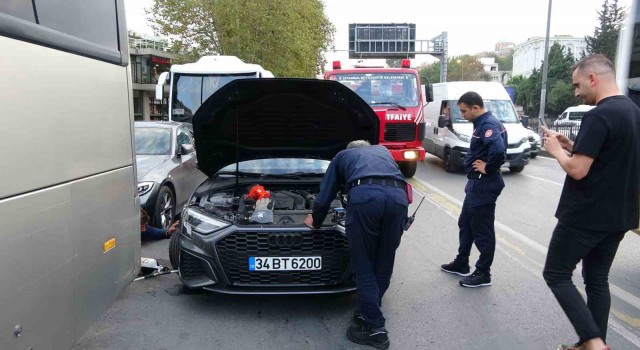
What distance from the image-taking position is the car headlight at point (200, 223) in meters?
3.99

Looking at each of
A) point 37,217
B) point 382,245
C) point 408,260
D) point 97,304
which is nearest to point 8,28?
point 37,217

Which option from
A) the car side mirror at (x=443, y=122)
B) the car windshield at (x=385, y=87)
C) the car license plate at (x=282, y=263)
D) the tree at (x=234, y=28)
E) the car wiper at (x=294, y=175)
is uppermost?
the tree at (x=234, y=28)

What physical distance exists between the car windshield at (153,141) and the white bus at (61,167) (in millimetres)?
4072

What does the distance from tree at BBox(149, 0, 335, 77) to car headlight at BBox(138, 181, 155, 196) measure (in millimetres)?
18785

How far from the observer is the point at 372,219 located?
352cm

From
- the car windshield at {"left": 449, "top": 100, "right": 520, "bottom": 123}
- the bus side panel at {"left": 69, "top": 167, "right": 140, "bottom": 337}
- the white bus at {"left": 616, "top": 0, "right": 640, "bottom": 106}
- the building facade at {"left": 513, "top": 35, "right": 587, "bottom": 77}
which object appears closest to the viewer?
the bus side panel at {"left": 69, "top": 167, "right": 140, "bottom": 337}

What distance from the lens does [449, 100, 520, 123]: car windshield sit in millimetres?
13516

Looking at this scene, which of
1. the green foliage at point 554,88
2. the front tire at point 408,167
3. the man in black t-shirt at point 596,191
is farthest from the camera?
the green foliage at point 554,88

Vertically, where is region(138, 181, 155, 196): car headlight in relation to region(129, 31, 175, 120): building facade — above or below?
below

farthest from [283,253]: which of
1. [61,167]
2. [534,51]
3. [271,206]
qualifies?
[534,51]

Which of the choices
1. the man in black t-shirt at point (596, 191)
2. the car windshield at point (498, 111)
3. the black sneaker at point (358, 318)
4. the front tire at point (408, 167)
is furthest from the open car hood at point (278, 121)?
the car windshield at point (498, 111)

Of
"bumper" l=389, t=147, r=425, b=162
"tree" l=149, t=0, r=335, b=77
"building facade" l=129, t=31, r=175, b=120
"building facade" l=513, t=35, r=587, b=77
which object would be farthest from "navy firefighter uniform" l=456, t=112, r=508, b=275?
"building facade" l=513, t=35, r=587, b=77

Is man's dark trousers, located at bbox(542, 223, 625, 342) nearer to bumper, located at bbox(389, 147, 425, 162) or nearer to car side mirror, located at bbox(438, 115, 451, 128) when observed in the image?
bumper, located at bbox(389, 147, 425, 162)

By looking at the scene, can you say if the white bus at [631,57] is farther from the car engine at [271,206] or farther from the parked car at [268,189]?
the car engine at [271,206]
